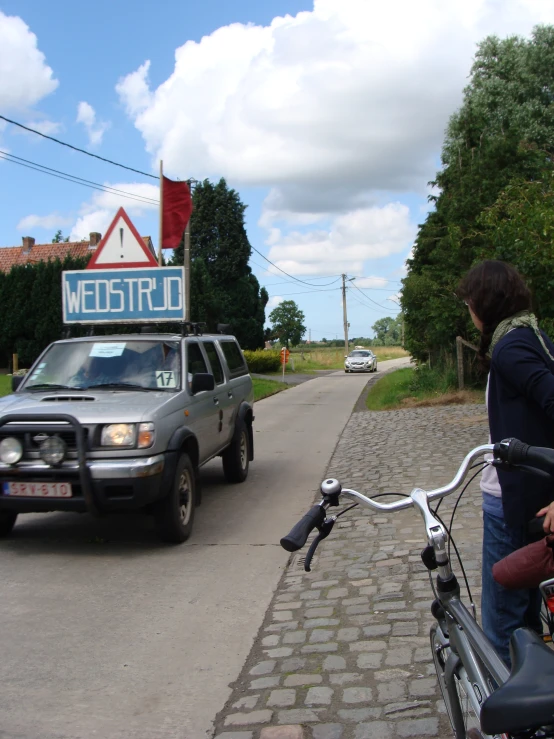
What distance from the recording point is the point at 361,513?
7.53 meters

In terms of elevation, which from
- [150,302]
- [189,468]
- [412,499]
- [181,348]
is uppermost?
[150,302]

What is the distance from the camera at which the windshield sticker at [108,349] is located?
23.6ft

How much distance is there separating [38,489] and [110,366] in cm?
160

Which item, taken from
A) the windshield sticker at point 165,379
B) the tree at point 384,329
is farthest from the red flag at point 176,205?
the tree at point 384,329

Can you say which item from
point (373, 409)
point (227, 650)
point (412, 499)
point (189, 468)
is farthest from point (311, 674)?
point (373, 409)

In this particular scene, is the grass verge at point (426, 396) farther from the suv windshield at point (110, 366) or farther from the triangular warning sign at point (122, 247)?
the suv windshield at point (110, 366)

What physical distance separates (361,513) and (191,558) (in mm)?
2152

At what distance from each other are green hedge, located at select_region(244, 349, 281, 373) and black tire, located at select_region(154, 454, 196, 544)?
33031 millimetres

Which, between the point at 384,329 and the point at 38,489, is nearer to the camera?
the point at 38,489

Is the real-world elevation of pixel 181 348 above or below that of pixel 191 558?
above

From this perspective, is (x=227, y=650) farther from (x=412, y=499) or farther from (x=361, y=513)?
(x=361, y=513)

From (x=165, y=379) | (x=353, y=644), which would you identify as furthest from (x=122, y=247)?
(x=353, y=644)

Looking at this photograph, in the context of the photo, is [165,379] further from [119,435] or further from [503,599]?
[503,599]

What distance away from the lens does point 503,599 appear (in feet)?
9.25
